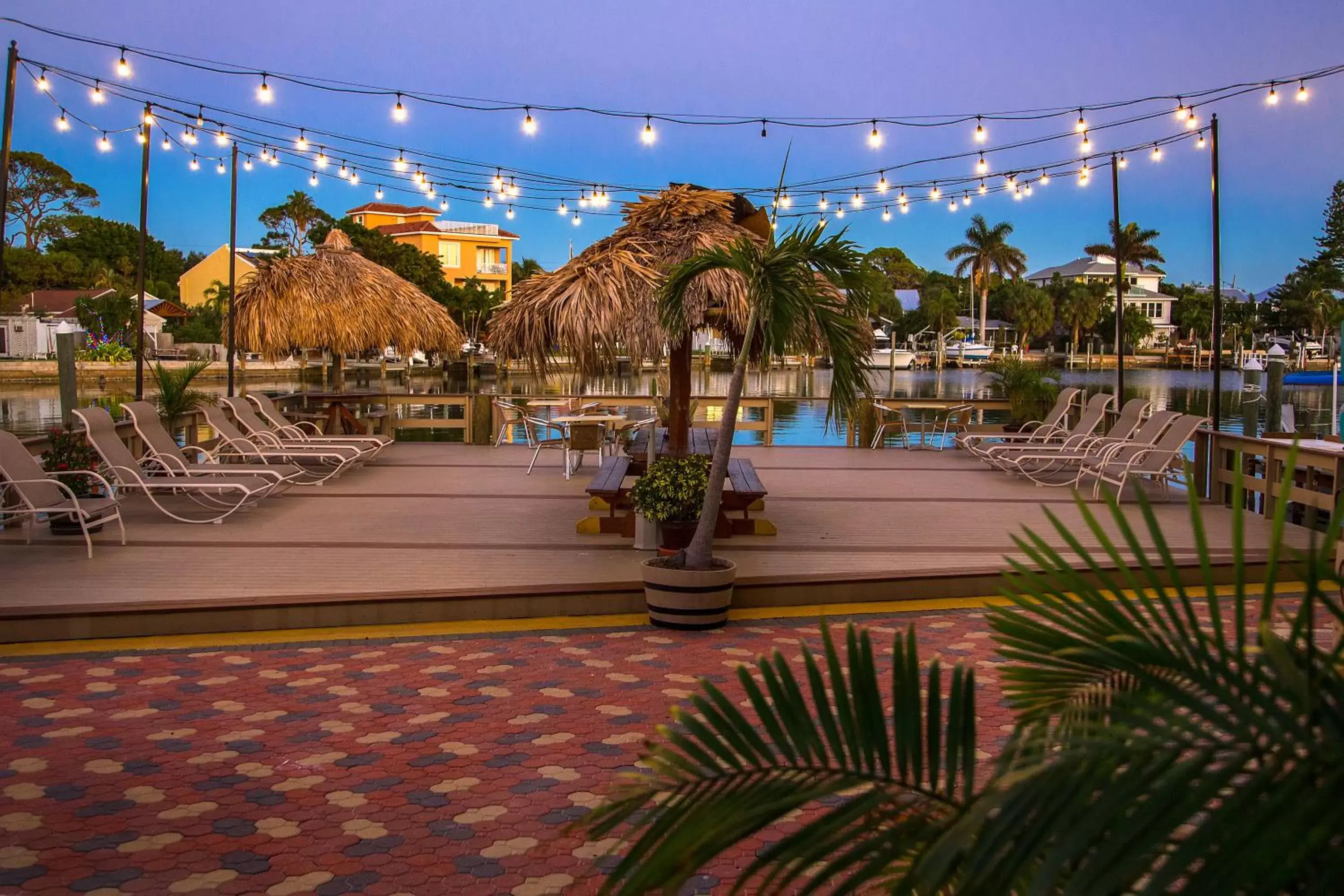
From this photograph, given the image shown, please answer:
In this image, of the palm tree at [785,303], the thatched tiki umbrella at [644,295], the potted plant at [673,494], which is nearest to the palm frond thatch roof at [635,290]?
the thatched tiki umbrella at [644,295]

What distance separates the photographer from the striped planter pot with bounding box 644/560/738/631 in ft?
20.6

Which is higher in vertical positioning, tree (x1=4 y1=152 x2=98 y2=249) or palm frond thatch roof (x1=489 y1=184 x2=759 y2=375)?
tree (x1=4 y1=152 x2=98 y2=249)

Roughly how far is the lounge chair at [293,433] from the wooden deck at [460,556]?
94cm

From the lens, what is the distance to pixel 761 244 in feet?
23.9

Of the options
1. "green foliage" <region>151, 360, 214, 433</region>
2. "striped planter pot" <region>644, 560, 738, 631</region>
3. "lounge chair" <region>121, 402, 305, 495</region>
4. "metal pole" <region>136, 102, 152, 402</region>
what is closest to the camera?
"striped planter pot" <region>644, 560, 738, 631</region>

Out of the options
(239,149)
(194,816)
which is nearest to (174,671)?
(194,816)

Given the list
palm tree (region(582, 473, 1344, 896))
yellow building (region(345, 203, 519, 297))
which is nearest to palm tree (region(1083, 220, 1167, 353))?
yellow building (region(345, 203, 519, 297))

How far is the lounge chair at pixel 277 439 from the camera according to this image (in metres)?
11.9

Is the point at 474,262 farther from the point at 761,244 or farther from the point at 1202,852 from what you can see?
the point at 1202,852

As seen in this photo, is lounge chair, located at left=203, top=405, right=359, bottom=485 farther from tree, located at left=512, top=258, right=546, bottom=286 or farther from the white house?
the white house

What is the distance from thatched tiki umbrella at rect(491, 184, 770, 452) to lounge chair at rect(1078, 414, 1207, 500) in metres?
3.71

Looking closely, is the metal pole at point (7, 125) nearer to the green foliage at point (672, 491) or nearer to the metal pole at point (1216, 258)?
the green foliage at point (672, 491)

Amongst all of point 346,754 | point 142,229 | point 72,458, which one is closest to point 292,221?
point 142,229

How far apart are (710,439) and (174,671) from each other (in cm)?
590
